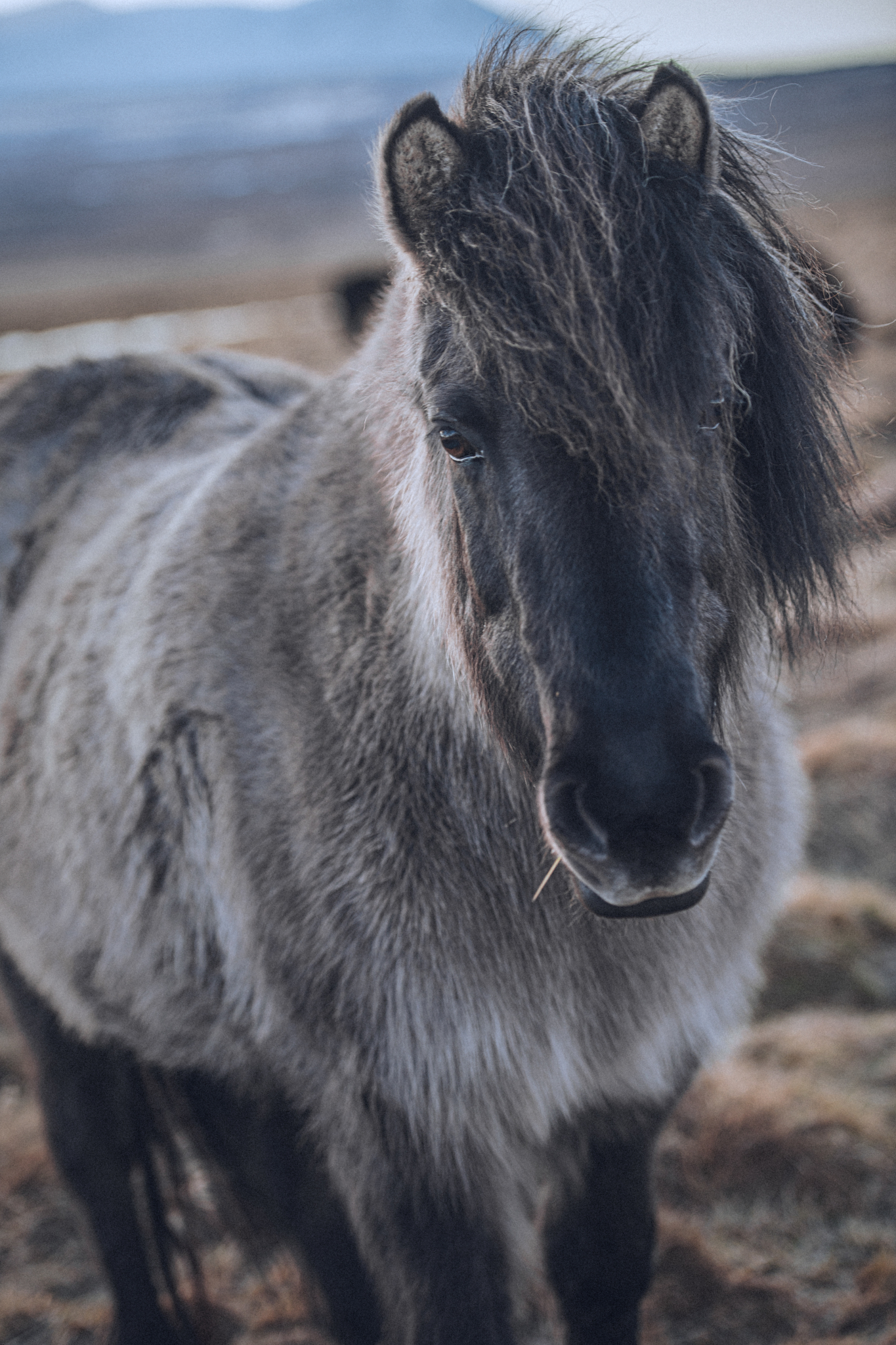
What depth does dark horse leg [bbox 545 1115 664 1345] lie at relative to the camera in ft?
8.18

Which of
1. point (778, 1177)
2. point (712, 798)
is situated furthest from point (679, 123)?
point (778, 1177)

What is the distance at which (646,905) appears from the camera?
153 cm

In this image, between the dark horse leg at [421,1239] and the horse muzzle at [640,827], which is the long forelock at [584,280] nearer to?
the horse muzzle at [640,827]

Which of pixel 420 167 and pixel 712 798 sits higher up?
pixel 420 167

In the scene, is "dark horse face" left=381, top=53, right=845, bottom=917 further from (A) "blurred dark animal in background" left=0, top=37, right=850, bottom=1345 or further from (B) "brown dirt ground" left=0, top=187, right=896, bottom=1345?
(B) "brown dirt ground" left=0, top=187, right=896, bottom=1345

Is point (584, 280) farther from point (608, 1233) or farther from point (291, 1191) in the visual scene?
point (291, 1191)

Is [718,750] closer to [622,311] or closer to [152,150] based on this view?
[622,311]

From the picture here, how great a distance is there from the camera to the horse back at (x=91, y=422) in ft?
11.7

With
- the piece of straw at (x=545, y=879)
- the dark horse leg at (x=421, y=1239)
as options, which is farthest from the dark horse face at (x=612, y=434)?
the dark horse leg at (x=421, y=1239)

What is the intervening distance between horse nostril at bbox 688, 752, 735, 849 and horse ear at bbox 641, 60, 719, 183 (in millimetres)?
1059

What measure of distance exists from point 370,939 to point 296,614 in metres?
0.78

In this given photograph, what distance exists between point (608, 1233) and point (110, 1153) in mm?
1599

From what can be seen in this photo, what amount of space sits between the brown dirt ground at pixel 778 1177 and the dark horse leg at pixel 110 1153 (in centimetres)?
13

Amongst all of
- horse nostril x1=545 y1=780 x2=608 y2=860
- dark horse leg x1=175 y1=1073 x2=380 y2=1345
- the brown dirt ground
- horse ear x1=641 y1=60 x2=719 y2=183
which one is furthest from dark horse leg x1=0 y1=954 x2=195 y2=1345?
horse ear x1=641 y1=60 x2=719 y2=183
